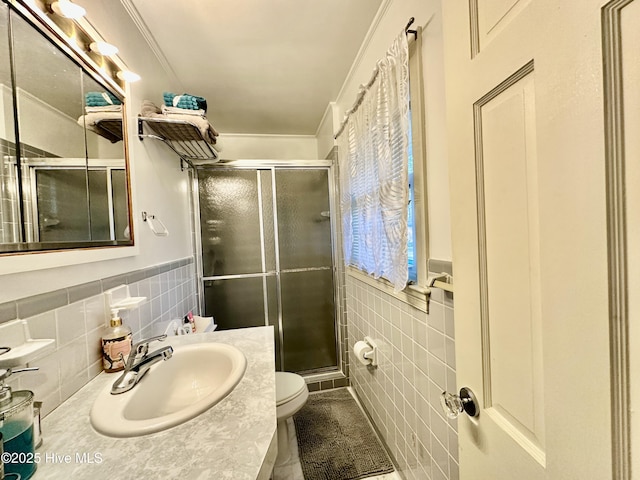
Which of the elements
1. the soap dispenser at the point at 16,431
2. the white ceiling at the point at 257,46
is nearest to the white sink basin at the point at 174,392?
the soap dispenser at the point at 16,431

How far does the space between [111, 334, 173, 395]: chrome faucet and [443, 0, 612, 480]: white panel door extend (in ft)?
3.11

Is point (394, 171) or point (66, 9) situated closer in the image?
point (66, 9)

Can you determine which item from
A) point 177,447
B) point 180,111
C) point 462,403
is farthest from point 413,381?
point 180,111

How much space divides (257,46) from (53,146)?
1188 mm

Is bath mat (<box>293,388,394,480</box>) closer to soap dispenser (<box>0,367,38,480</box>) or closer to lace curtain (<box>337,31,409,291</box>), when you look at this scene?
lace curtain (<box>337,31,409,291</box>)

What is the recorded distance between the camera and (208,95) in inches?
78.0

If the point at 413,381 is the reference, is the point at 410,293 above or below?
above

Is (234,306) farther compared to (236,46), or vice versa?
(234,306)

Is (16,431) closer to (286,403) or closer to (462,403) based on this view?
(462,403)

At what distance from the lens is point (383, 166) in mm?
1168

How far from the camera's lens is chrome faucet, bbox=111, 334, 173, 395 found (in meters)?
0.79

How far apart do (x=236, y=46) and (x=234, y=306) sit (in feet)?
6.24

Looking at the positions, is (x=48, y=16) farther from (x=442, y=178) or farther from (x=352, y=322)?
(x=352, y=322)

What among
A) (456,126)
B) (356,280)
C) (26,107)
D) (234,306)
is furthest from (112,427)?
(234,306)
